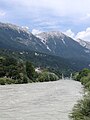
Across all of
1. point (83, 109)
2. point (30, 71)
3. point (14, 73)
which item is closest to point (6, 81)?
point (14, 73)

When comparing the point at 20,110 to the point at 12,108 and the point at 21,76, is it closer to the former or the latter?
the point at 12,108

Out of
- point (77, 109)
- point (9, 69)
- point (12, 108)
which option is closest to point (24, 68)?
point (9, 69)

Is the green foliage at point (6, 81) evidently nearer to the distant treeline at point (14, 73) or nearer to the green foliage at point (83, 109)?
the distant treeline at point (14, 73)

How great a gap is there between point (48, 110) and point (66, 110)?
123 inches

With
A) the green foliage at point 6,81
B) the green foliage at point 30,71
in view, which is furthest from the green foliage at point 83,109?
the green foliage at point 30,71

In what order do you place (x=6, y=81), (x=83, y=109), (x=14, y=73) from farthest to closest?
(x=14, y=73)
(x=6, y=81)
(x=83, y=109)

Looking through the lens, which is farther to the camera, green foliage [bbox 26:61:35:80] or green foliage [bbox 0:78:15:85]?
green foliage [bbox 26:61:35:80]

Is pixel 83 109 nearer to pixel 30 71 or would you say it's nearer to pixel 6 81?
pixel 6 81

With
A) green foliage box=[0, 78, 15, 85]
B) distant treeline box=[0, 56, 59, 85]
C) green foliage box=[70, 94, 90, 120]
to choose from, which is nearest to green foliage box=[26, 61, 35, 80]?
distant treeline box=[0, 56, 59, 85]

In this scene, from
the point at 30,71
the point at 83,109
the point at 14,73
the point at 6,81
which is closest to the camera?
the point at 83,109

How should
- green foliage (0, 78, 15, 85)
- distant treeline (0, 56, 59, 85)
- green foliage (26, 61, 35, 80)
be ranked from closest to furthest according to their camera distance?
green foliage (0, 78, 15, 85)
distant treeline (0, 56, 59, 85)
green foliage (26, 61, 35, 80)

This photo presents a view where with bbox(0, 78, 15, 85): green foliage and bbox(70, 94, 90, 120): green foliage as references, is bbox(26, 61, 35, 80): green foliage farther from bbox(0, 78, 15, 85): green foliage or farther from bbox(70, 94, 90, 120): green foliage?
bbox(70, 94, 90, 120): green foliage

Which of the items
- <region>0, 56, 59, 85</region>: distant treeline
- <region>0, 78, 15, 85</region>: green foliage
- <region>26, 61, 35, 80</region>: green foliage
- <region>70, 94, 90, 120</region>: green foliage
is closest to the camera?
<region>70, 94, 90, 120</region>: green foliage

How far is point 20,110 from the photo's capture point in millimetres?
59281
